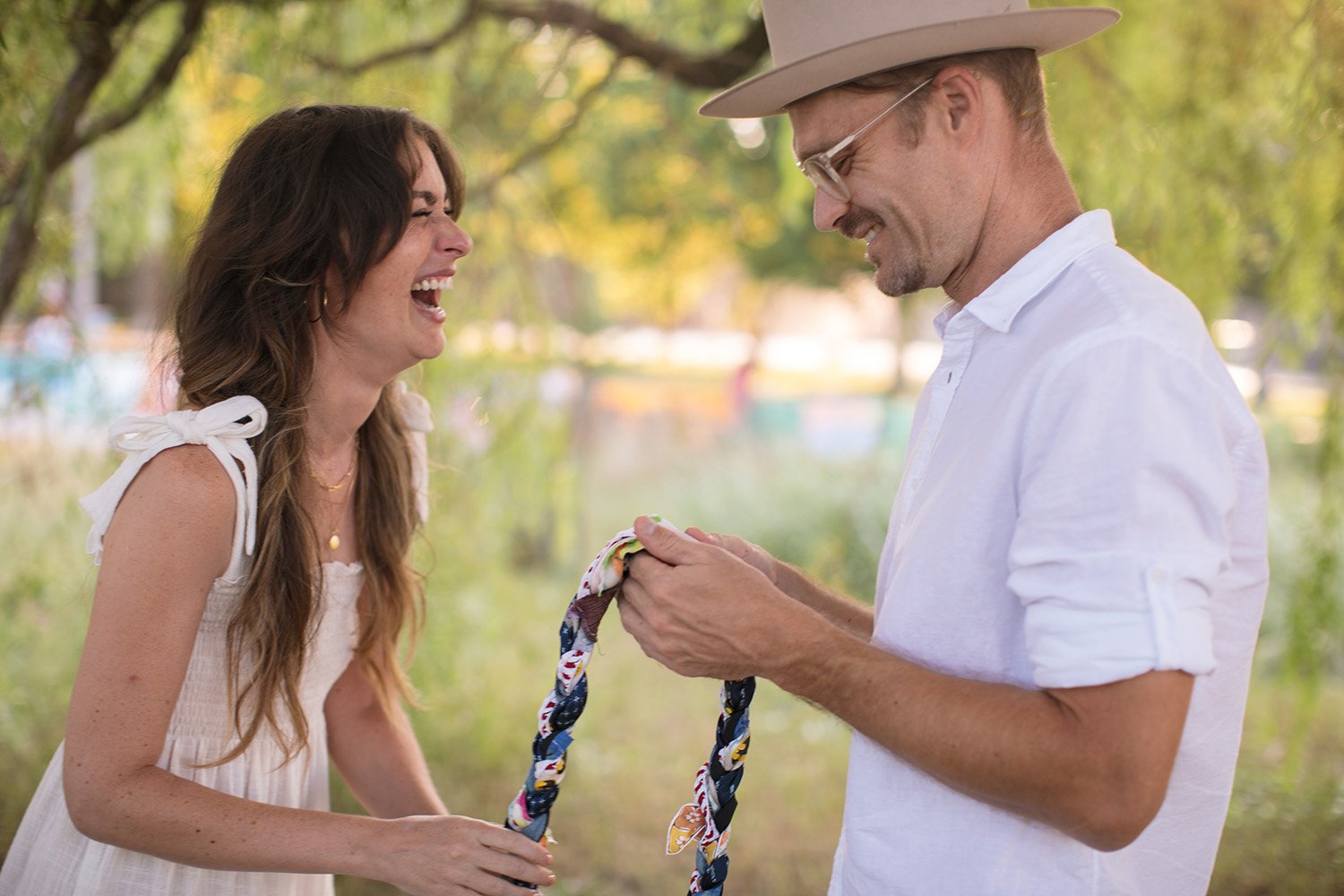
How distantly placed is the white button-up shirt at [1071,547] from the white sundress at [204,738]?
1031 millimetres

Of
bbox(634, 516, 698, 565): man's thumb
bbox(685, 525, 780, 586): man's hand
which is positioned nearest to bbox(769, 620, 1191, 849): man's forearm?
bbox(634, 516, 698, 565): man's thumb

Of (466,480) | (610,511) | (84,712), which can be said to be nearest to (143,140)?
(466,480)

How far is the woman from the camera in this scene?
1737mm

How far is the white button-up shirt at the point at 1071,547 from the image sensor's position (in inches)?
52.2

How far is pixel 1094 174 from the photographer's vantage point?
4.27 metres

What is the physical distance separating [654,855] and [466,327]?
2.42m

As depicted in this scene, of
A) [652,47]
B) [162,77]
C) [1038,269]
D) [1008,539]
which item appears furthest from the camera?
[652,47]

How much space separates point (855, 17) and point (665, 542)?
84cm

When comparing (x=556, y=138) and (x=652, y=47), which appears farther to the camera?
(x=556, y=138)

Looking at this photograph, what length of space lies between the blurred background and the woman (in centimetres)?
42

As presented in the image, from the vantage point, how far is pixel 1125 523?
1326mm

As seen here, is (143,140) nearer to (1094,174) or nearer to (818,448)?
(1094,174)

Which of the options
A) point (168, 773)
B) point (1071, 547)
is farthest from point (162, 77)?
point (1071, 547)

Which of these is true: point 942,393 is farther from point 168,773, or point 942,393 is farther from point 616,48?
point 616,48
